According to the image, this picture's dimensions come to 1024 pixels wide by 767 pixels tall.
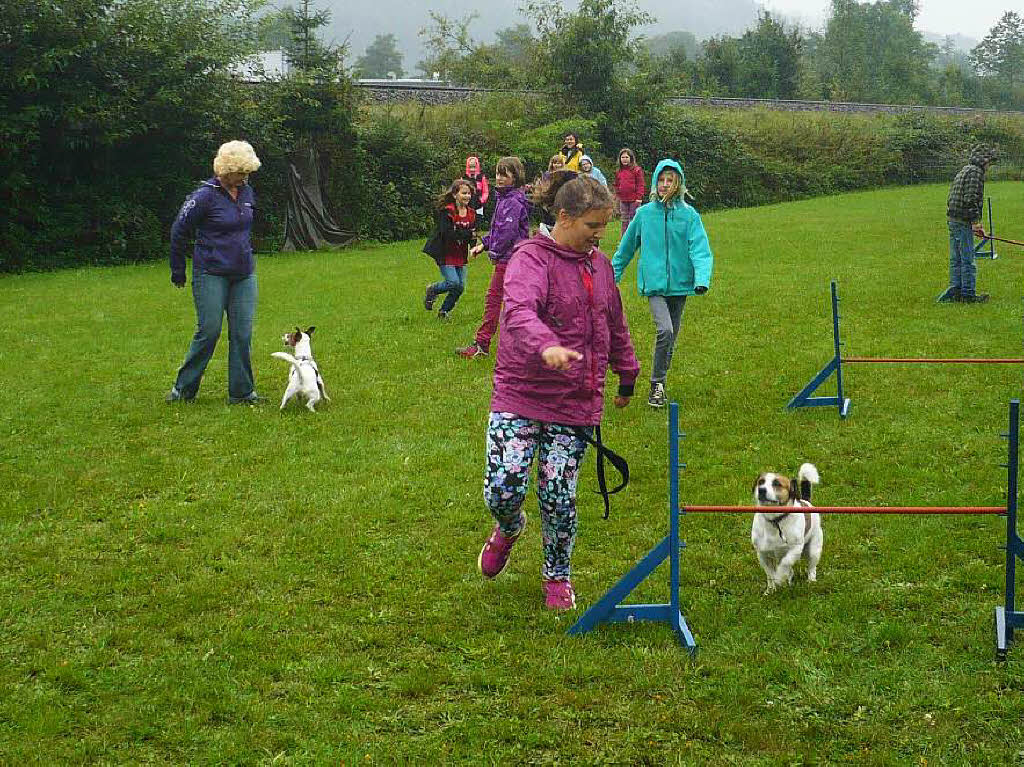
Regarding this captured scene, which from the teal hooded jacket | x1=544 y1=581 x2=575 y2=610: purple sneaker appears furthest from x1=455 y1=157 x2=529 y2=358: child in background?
x1=544 y1=581 x2=575 y2=610: purple sneaker

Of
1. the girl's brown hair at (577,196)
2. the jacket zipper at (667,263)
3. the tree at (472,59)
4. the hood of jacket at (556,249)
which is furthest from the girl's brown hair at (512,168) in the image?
the tree at (472,59)

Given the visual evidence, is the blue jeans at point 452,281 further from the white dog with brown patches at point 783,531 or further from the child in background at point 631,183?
the white dog with brown patches at point 783,531

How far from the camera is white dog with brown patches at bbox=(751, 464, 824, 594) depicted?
16.6 ft

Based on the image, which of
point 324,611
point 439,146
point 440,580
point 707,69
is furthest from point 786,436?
point 707,69

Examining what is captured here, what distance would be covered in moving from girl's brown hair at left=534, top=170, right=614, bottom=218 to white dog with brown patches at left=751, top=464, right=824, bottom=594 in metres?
1.66

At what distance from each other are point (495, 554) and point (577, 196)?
1.86 m

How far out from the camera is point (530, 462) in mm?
4746

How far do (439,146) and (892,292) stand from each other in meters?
16.0

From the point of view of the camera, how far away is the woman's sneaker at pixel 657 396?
8.84m

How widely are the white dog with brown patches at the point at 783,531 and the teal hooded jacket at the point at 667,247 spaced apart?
3312 millimetres

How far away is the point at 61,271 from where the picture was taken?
19891mm

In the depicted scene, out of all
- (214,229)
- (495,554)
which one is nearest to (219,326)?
(214,229)

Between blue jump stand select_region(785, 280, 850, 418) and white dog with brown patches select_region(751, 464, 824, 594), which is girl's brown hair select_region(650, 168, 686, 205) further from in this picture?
white dog with brown patches select_region(751, 464, 824, 594)

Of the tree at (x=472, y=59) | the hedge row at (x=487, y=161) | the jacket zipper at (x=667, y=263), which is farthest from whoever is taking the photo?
the tree at (x=472, y=59)
